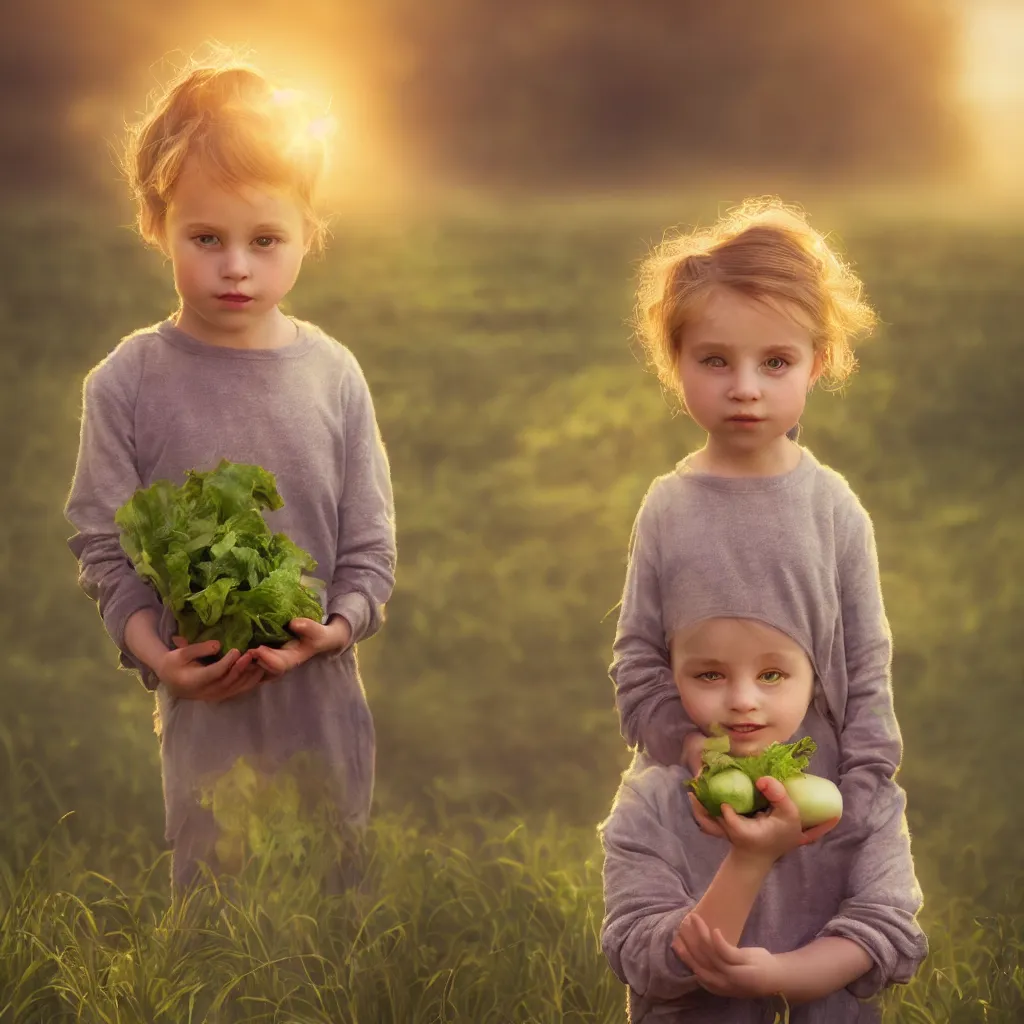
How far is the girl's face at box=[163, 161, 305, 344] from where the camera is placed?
4.32 metres

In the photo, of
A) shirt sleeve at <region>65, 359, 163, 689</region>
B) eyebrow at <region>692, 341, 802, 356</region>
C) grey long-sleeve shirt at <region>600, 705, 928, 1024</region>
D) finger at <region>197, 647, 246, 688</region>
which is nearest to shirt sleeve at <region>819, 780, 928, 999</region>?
grey long-sleeve shirt at <region>600, 705, 928, 1024</region>

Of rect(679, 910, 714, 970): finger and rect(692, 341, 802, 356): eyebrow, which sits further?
rect(692, 341, 802, 356): eyebrow

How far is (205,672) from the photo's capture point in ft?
13.9

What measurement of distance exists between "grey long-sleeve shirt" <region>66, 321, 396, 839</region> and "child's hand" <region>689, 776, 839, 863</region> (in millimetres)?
1280

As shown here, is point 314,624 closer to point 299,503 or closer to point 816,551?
point 299,503

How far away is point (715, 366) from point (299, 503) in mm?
1235

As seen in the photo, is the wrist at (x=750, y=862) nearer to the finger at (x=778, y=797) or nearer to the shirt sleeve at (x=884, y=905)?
the finger at (x=778, y=797)

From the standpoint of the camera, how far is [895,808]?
3836 mm

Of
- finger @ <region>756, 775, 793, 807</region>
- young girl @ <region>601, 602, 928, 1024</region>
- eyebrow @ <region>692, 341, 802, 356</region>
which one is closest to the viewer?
finger @ <region>756, 775, 793, 807</region>

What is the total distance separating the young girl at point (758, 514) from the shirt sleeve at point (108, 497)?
128cm

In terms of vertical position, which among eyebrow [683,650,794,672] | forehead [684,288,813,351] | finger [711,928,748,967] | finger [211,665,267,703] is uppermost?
forehead [684,288,813,351]

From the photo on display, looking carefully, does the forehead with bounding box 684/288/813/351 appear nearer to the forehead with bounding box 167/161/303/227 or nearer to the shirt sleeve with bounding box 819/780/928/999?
the shirt sleeve with bounding box 819/780/928/999

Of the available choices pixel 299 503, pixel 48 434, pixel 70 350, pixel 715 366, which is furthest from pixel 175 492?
pixel 70 350

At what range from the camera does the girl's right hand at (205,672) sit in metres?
4.20
